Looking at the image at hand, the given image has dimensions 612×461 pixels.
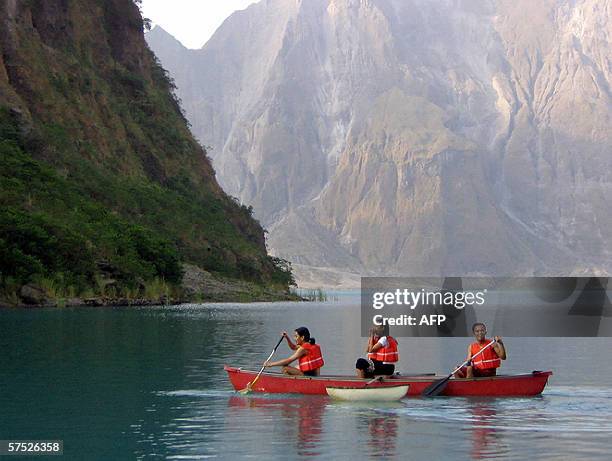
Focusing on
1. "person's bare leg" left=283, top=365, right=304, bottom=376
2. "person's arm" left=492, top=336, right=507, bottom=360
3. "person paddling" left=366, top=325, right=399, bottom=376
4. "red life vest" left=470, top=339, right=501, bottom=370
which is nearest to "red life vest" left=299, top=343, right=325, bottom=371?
"person's bare leg" left=283, top=365, right=304, bottom=376

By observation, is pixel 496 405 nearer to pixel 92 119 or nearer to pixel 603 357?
pixel 603 357

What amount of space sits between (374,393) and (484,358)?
5.33 meters

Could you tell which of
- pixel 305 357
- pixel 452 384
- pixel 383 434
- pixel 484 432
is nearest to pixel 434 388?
pixel 452 384

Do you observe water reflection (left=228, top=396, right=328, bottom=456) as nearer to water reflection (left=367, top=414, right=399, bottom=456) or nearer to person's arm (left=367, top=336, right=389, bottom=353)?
water reflection (left=367, top=414, right=399, bottom=456)

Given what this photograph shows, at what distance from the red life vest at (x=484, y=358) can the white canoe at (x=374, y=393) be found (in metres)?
4.06

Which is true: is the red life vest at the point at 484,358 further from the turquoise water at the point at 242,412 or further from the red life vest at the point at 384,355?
the red life vest at the point at 384,355

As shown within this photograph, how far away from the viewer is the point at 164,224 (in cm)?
15888

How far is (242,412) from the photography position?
40.4m

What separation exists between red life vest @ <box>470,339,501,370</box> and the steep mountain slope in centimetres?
7351

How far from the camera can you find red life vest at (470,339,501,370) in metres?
44.8

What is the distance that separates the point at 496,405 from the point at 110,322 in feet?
173

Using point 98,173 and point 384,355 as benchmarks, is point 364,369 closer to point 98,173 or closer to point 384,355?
point 384,355

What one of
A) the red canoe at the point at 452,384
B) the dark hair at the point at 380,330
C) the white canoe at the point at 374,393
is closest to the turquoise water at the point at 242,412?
the white canoe at the point at 374,393

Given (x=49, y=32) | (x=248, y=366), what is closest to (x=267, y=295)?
(x=49, y=32)
